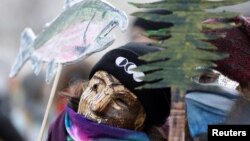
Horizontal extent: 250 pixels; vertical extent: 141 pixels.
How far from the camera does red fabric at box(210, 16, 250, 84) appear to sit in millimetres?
2225

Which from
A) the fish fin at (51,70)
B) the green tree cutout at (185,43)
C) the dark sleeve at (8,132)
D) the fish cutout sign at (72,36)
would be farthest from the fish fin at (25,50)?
the green tree cutout at (185,43)

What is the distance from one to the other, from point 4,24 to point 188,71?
150 centimetres

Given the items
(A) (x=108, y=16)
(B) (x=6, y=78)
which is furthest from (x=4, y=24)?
(A) (x=108, y=16)

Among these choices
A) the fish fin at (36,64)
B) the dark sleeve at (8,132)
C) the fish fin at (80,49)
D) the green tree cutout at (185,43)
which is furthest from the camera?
the dark sleeve at (8,132)

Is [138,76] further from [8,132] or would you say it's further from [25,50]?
[8,132]

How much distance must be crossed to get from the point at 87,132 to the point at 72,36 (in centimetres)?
30

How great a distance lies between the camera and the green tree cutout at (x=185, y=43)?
6.69 ft

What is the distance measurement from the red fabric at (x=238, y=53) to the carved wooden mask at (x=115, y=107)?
0.88 ft

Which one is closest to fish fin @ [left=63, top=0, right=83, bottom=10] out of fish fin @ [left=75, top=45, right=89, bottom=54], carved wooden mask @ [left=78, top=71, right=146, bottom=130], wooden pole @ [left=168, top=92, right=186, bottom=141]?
fish fin @ [left=75, top=45, right=89, bottom=54]

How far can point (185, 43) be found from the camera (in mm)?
2049

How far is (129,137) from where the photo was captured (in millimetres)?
2299

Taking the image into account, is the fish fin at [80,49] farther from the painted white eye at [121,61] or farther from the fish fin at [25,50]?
the fish fin at [25,50]

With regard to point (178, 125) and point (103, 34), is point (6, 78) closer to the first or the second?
point (103, 34)

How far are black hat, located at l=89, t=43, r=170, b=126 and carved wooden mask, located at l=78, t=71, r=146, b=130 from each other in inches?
0.7
